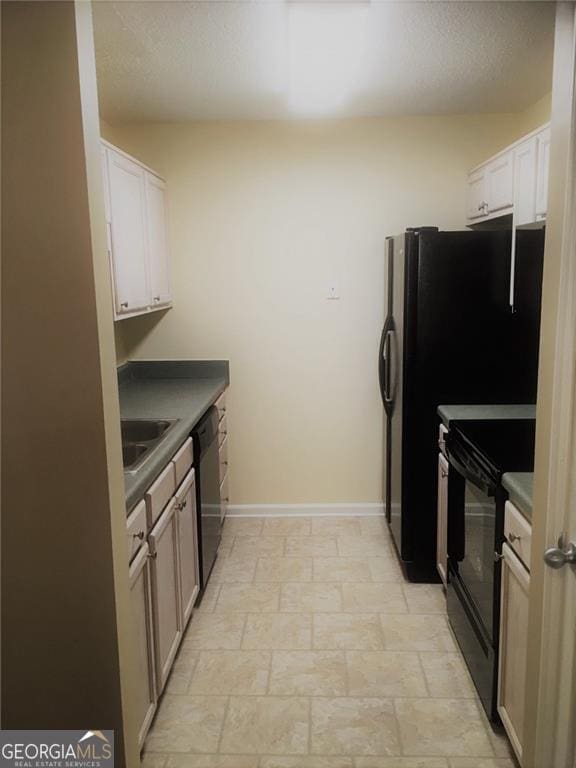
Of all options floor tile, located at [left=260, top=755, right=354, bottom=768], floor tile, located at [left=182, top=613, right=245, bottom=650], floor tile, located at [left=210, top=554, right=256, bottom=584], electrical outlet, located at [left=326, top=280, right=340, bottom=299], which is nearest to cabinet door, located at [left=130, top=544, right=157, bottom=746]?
floor tile, located at [left=260, top=755, right=354, bottom=768]

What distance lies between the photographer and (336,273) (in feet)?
12.6

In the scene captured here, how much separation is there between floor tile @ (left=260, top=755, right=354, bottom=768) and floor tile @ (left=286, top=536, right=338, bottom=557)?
151 centimetres

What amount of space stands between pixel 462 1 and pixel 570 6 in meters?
0.84

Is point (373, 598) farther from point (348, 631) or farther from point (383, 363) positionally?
point (383, 363)

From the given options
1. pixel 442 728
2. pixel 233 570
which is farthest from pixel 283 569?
pixel 442 728

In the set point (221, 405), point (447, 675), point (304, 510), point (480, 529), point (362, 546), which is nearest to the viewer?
point (480, 529)

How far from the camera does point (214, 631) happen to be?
9.04ft

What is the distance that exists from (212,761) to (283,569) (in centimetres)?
137

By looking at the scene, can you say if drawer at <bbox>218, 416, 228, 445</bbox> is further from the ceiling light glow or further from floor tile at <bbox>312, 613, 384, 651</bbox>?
the ceiling light glow

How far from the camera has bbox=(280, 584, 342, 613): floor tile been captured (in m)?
2.94

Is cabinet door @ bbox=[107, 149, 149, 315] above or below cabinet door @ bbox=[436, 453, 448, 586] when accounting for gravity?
above

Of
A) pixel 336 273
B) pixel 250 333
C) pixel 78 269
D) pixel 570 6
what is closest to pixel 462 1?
pixel 570 6

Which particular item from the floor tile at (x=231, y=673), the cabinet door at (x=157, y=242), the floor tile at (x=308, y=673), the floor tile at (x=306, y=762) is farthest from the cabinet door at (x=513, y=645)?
the cabinet door at (x=157, y=242)

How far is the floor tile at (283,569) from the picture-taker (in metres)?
3.24
